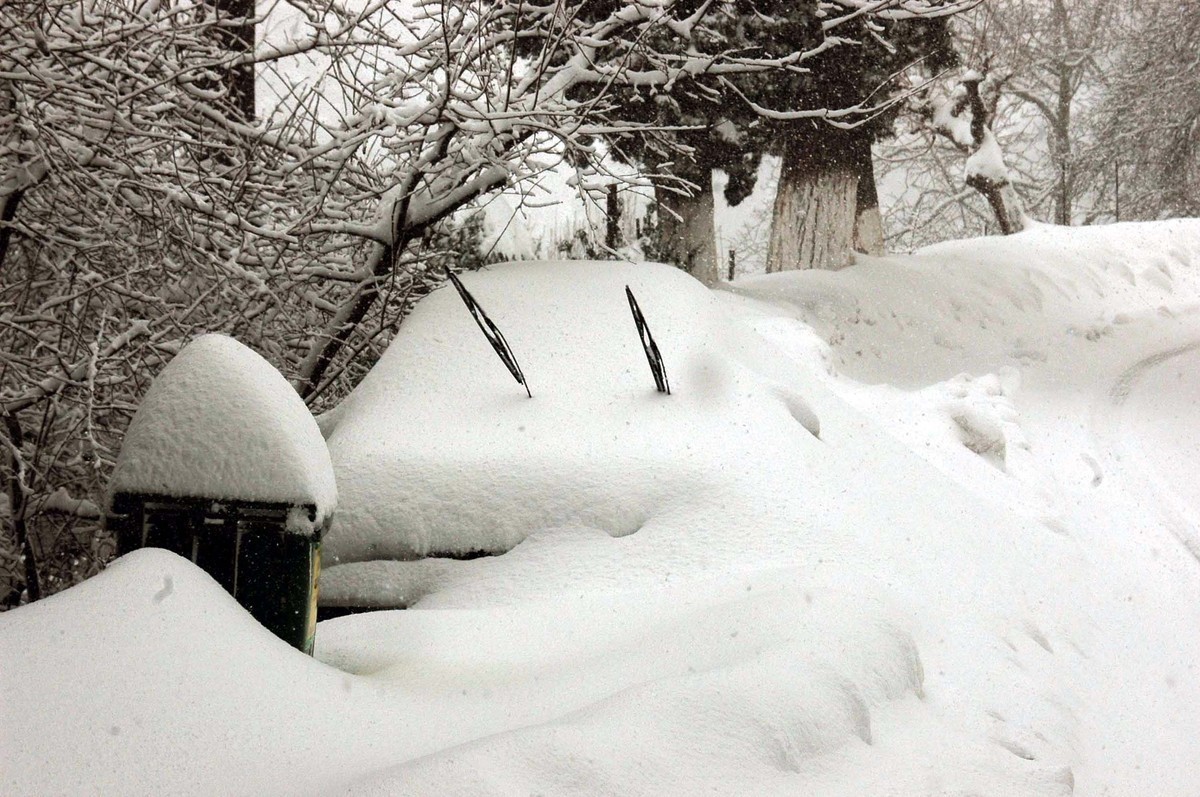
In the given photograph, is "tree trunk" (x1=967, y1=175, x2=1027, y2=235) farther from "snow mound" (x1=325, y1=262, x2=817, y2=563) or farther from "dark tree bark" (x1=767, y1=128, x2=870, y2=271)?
"snow mound" (x1=325, y1=262, x2=817, y2=563)

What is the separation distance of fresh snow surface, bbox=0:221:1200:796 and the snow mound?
1cm

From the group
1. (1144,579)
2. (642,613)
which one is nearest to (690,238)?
(1144,579)

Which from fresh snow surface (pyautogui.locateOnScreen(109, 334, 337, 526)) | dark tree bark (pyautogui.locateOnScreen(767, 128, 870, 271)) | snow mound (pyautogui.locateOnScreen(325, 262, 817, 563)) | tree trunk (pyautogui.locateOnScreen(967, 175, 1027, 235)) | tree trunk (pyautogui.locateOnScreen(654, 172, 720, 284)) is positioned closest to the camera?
fresh snow surface (pyautogui.locateOnScreen(109, 334, 337, 526))

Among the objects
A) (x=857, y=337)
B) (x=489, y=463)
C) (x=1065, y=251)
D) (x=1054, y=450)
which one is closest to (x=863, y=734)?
(x=489, y=463)

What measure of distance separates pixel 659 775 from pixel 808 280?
957 cm

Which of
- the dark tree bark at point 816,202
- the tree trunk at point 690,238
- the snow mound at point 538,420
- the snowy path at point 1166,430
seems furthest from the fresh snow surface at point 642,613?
the dark tree bark at point 816,202

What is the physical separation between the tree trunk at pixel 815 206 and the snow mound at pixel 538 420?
6.73 metres

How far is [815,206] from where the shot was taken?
11867 mm

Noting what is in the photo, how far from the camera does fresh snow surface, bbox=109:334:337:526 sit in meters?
2.67

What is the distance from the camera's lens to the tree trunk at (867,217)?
491 inches

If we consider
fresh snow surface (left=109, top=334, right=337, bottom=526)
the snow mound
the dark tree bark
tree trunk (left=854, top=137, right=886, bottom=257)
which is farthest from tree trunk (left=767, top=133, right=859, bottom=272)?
fresh snow surface (left=109, top=334, right=337, bottom=526)

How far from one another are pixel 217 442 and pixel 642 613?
1.33m

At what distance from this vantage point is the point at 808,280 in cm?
1118

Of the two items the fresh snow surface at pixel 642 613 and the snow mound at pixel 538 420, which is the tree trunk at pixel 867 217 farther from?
the snow mound at pixel 538 420
